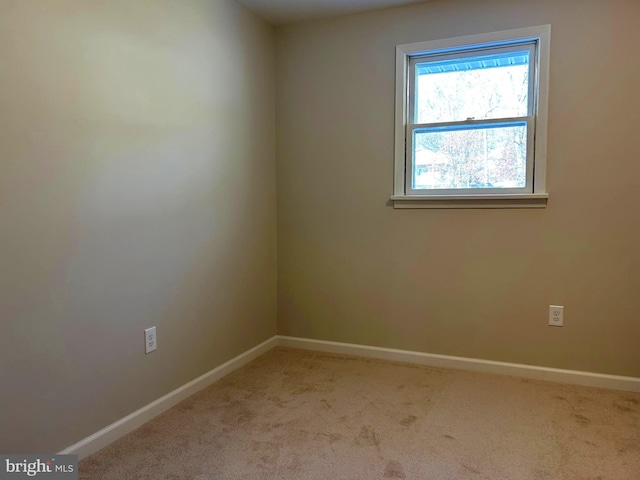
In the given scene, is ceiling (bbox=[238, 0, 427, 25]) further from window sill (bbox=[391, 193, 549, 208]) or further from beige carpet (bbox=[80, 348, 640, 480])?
beige carpet (bbox=[80, 348, 640, 480])

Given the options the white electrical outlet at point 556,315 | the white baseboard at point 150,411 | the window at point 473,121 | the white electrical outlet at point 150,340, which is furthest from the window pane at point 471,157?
the white electrical outlet at point 150,340

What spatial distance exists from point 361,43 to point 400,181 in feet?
3.10

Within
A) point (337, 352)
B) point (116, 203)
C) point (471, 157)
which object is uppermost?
point (471, 157)

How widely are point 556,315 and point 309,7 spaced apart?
242cm

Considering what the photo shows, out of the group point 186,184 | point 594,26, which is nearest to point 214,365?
point 186,184

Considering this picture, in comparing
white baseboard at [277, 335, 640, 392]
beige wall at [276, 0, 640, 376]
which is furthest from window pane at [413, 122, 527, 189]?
white baseboard at [277, 335, 640, 392]

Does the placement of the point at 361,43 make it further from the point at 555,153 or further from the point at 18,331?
the point at 18,331

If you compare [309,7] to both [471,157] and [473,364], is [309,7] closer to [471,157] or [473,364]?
[471,157]

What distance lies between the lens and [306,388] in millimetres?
2525

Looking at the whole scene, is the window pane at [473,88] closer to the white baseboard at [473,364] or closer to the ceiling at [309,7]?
the ceiling at [309,7]

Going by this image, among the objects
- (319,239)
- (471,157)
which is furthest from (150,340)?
(471,157)

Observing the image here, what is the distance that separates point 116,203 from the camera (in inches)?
77.2

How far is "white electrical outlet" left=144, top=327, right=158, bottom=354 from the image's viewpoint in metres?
2.16

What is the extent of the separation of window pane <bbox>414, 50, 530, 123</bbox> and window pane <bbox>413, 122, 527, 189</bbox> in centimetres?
8
